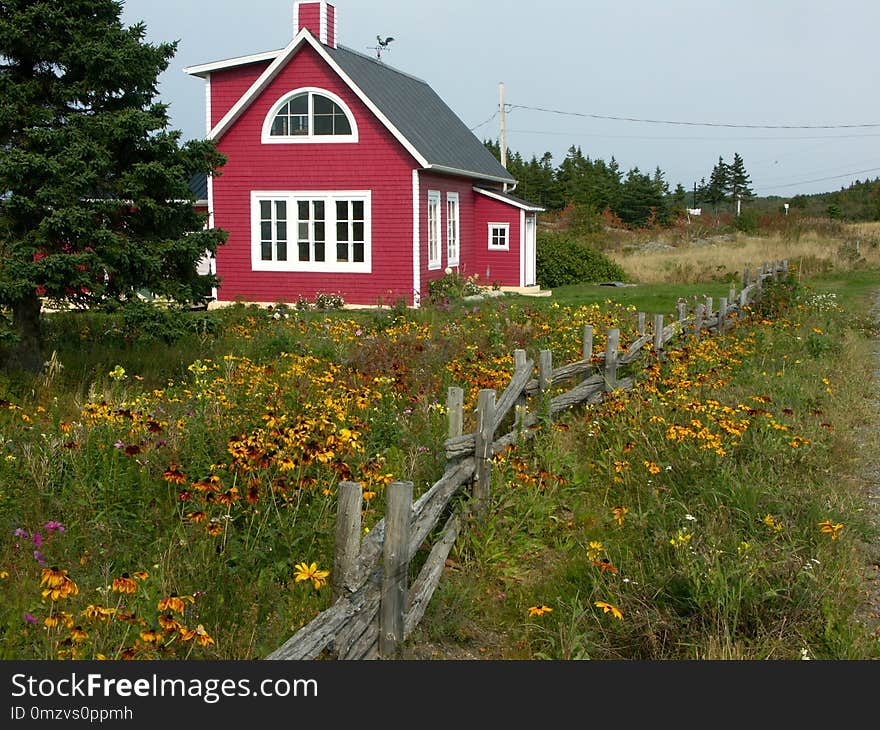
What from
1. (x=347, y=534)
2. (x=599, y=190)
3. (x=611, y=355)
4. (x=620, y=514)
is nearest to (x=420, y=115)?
(x=611, y=355)

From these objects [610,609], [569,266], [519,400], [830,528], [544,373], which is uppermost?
[569,266]

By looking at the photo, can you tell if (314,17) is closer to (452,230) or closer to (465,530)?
(452,230)

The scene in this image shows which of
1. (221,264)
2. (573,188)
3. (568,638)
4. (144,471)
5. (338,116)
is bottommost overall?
(568,638)

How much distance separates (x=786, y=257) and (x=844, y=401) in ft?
84.7

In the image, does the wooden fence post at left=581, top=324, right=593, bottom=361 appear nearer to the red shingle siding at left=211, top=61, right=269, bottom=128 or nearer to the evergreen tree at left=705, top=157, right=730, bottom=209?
the red shingle siding at left=211, top=61, right=269, bottom=128

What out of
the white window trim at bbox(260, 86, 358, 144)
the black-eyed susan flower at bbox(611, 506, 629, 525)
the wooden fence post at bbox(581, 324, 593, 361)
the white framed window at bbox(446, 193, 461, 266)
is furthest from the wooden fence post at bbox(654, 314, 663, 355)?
the white framed window at bbox(446, 193, 461, 266)

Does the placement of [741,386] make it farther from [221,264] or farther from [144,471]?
[221,264]

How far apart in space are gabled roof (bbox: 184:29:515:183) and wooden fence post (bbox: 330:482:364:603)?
17.2 meters

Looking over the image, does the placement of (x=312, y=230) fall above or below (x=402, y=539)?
above

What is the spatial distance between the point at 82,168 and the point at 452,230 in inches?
603

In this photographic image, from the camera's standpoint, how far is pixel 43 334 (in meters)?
12.0

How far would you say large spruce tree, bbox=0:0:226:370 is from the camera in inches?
385

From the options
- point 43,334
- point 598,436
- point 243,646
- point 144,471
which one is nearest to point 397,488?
point 243,646

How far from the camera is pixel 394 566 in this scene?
4.43 meters
